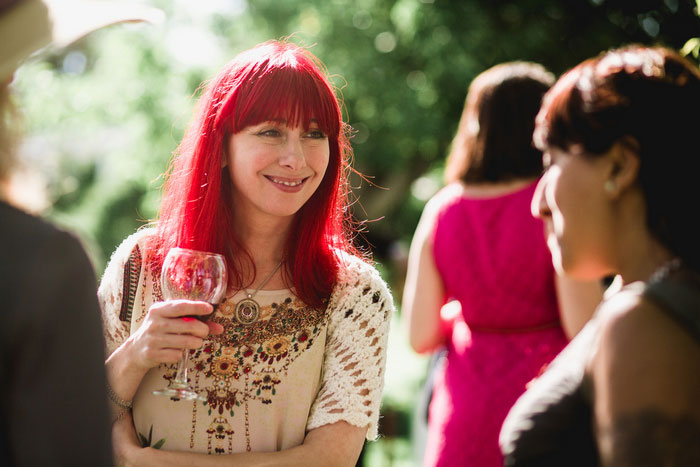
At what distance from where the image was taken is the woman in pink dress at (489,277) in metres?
2.68

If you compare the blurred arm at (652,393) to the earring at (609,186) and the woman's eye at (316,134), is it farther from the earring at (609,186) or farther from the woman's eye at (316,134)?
the woman's eye at (316,134)

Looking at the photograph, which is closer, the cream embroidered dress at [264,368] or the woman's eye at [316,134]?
the cream embroidered dress at [264,368]

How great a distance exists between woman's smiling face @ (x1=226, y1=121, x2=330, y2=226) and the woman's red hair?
0.12ft

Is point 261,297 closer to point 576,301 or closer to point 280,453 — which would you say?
point 280,453

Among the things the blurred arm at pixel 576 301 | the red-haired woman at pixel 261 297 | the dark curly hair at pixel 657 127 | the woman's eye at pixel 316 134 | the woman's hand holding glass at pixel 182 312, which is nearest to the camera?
the dark curly hair at pixel 657 127

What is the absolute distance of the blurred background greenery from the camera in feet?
24.4

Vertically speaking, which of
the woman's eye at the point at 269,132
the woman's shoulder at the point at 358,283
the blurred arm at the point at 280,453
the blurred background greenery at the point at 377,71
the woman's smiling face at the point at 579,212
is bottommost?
the blurred arm at the point at 280,453

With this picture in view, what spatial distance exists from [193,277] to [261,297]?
34 cm

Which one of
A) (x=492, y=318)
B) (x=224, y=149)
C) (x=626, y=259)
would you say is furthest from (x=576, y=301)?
(x=224, y=149)

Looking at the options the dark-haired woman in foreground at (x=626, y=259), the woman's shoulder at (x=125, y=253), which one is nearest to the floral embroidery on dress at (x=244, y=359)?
the woman's shoulder at (x=125, y=253)

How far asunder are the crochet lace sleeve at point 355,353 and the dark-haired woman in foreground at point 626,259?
0.64m

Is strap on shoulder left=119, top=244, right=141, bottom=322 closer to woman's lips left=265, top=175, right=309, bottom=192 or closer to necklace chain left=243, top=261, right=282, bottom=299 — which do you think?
necklace chain left=243, top=261, right=282, bottom=299

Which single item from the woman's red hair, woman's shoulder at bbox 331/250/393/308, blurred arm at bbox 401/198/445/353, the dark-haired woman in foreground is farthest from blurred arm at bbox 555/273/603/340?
the dark-haired woman in foreground

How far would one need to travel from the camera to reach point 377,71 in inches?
340
